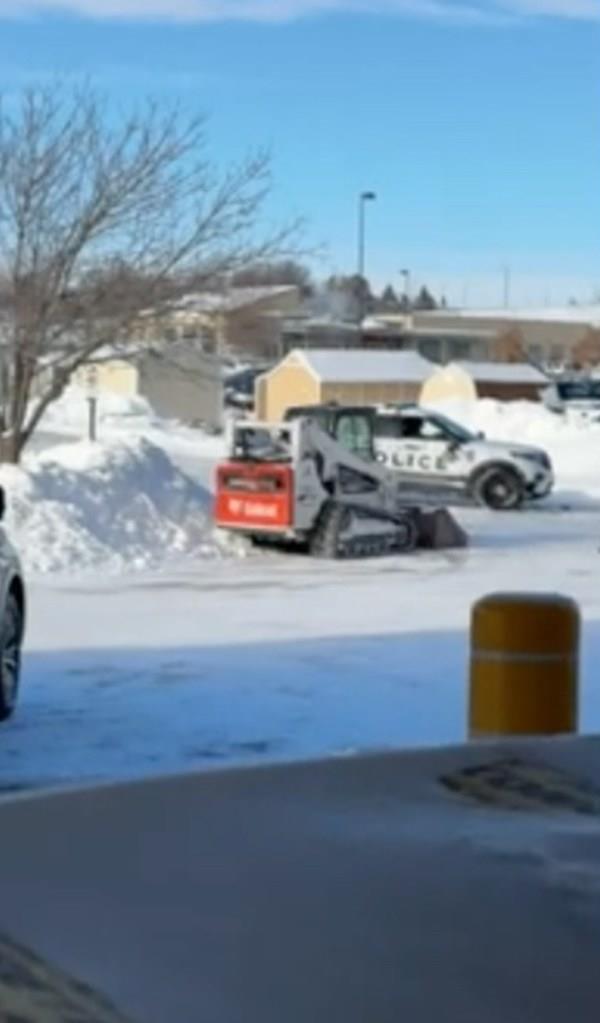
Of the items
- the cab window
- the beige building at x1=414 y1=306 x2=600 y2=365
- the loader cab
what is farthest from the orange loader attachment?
the beige building at x1=414 y1=306 x2=600 y2=365

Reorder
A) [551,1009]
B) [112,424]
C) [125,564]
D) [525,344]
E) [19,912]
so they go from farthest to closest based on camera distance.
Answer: [525,344] → [112,424] → [125,564] → [19,912] → [551,1009]

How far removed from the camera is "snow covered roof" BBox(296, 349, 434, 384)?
194 feet

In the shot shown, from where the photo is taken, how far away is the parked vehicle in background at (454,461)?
36844mm

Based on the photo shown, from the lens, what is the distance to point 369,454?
97.7ft

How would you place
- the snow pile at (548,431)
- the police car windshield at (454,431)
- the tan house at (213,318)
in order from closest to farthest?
the tan house at (213,318), the police car windshield at (454,431), the snow pile at (548,431)

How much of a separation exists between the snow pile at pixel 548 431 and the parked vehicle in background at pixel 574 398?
2.98ft

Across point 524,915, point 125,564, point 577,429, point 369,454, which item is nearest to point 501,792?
point 524,915

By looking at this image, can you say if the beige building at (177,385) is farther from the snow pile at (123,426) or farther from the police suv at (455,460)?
the police suv at (455,460)

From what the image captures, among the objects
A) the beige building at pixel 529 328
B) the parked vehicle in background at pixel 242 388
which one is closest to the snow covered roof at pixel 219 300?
the parked vehicle in background at pixel 242 388

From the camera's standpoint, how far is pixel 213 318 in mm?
34312

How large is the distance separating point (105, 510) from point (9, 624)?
1401cm

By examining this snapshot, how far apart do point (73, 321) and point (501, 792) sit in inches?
992

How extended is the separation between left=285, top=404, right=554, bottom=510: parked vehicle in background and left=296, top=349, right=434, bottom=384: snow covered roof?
70.0 ft

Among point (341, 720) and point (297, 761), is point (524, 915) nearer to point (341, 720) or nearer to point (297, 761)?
point (297, 761)
